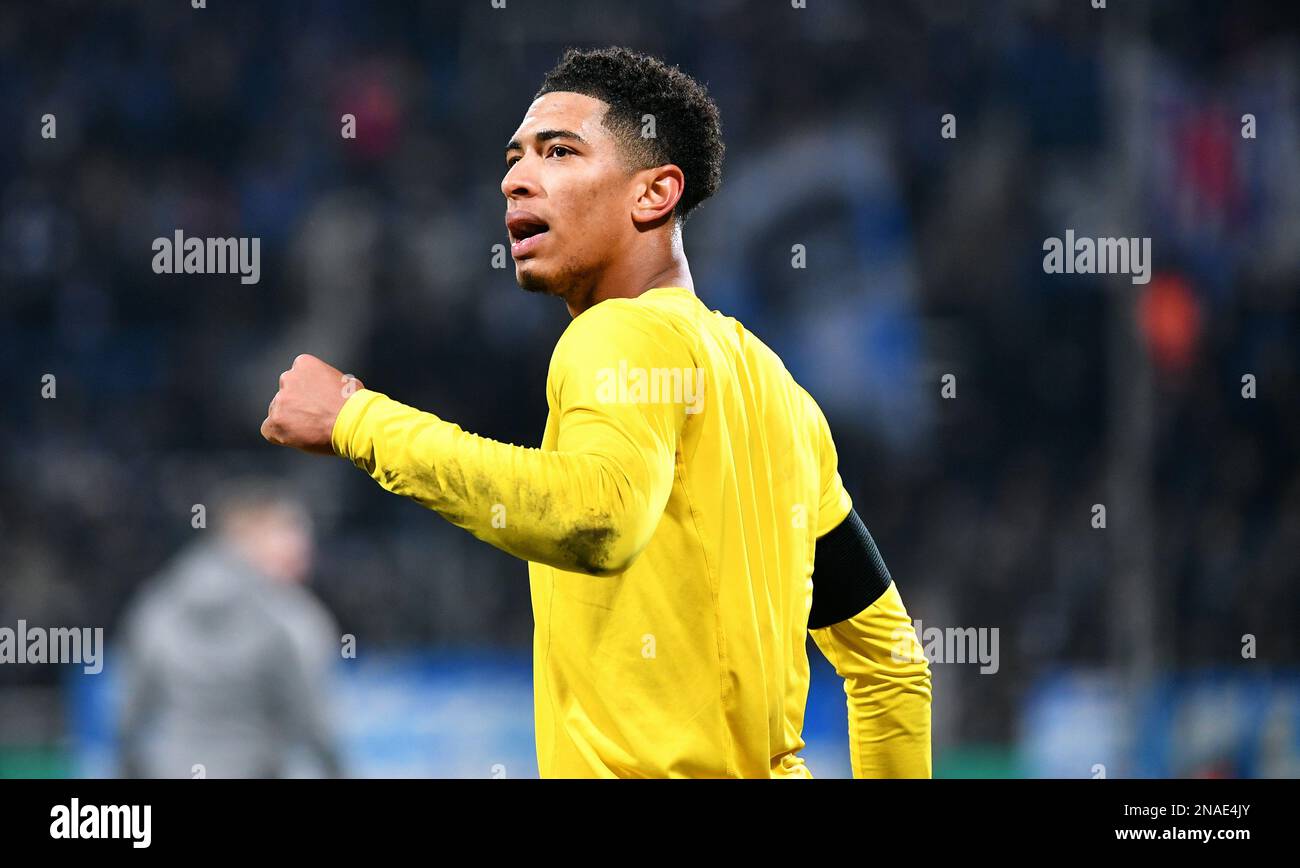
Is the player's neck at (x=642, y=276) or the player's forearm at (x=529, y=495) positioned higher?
the player's neck at (x=642, y=276)

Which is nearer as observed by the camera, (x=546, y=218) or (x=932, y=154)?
(x=546, y=218)

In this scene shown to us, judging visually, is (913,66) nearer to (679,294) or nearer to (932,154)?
(932,154)

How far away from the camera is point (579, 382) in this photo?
→ 2.00 metres

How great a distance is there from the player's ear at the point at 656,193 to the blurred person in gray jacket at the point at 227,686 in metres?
2.87

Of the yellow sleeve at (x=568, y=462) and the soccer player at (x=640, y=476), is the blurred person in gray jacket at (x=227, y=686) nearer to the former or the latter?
the soccer player at (x=640, y=476)

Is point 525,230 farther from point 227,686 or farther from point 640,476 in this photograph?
point 227,686

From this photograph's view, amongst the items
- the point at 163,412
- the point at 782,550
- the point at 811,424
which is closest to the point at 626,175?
the point at 811,424

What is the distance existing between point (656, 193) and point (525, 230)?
0.21 m

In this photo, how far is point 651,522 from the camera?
1.95 m

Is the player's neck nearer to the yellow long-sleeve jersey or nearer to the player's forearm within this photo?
the yellow long-sleeve jersey

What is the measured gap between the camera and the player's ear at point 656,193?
2.38m

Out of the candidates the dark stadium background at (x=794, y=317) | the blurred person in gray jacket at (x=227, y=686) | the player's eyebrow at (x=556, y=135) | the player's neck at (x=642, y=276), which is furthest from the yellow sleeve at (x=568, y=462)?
the dark stadium background at (x=794, y=317)

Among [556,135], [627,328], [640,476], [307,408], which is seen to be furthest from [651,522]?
[556,135]

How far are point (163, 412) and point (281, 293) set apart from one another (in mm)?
989
